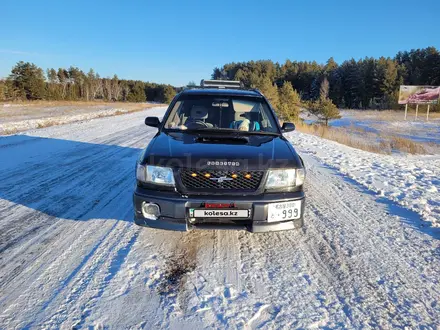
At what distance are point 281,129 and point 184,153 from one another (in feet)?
6.11

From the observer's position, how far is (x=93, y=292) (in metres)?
2.47

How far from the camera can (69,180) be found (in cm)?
571

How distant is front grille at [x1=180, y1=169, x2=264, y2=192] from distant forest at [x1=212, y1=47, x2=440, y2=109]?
5855 centimetres

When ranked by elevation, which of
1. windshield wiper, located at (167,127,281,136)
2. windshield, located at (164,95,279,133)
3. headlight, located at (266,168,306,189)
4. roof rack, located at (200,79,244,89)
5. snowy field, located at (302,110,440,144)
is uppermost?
roof rack, located at (200,79,244,89)

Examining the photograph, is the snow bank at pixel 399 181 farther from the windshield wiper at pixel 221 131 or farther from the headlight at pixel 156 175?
the headlight at pixel 156 175

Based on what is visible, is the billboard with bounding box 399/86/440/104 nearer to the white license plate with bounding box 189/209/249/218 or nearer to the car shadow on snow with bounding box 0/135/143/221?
the car shadow on snow with bounding box 0/135/143/221

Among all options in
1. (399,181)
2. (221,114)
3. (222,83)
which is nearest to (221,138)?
(221,114)

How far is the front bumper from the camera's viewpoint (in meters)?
2.95

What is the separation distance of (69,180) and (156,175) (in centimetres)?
340

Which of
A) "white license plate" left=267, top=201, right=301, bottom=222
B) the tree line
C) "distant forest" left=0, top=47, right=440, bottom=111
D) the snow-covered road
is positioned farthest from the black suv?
the tree line

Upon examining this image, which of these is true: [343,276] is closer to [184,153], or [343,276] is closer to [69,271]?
[184,153]

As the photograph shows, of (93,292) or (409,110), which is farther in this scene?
(409,110)

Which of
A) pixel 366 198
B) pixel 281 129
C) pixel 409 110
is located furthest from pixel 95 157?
pixel 409 110

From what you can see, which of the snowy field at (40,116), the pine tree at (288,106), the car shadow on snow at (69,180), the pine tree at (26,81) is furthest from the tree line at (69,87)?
the car shadow on snow at (69,180)
